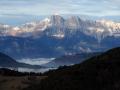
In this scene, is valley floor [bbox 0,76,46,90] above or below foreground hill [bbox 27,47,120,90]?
below

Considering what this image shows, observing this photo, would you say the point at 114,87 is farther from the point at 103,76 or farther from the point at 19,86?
the point at 19,86

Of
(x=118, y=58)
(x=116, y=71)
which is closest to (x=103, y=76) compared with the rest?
(x=116, y=71)

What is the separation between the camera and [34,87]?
119ft

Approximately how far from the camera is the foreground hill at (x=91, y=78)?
32625 millimetres

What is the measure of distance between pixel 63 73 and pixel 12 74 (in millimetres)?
10337

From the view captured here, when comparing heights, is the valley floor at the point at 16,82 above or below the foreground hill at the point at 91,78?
below

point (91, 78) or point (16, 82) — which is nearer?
point (91, 78)

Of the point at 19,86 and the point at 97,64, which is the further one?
the point at 19,86

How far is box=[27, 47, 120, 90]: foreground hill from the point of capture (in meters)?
32.6

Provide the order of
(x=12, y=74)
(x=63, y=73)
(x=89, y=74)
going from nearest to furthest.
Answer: (x=89, y=74)
(x=63, y=73)
(x=12, y=74)

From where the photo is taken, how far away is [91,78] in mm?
33812

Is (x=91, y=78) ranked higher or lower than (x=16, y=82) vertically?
higher

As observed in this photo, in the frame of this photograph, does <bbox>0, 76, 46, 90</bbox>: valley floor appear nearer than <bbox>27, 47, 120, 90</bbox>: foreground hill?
No

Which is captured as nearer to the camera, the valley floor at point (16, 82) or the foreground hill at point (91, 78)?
the foreground hill at point (91, 78)
